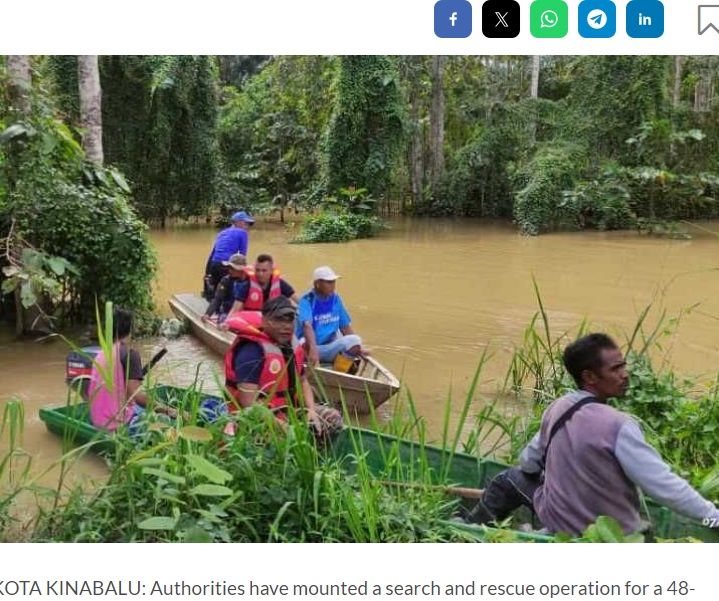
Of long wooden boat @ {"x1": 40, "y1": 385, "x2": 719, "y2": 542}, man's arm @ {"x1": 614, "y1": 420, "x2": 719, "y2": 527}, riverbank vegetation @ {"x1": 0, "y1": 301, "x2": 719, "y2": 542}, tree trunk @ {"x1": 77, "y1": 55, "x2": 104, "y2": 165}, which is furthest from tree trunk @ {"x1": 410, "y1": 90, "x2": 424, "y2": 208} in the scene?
man's arm @ {"x1": 614, "y1": 420, "x2": 719, "y2": 527}

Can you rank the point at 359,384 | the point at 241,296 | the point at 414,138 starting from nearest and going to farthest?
the point at 359,384
the point at 241,296
the point at 414,138

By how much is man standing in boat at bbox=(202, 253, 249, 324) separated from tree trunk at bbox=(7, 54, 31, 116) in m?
2.42

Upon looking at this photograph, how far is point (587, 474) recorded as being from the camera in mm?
2707

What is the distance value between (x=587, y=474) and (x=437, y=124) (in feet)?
71.8

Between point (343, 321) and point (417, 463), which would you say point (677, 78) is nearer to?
point (343, 321)

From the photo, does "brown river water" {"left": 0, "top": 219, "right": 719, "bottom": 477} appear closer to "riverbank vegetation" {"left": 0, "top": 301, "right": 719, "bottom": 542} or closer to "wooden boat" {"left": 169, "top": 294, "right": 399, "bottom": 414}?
"wooden boat" {"left": 169, "top": 294, "right": 399, "bottom": 414}

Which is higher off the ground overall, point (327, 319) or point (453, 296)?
point (327, 319)

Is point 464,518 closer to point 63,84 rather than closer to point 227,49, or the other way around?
point 227,49

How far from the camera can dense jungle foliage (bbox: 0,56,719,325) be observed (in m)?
19.5

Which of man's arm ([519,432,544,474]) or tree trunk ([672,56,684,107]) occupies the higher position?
tree trunk ([672,56,684,107])

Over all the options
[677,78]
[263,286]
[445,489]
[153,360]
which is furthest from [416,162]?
[445,489]

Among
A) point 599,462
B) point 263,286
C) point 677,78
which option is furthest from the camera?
point 677,78

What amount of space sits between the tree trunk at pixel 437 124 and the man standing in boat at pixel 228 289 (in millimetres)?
16004

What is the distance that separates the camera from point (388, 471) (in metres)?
3.16
